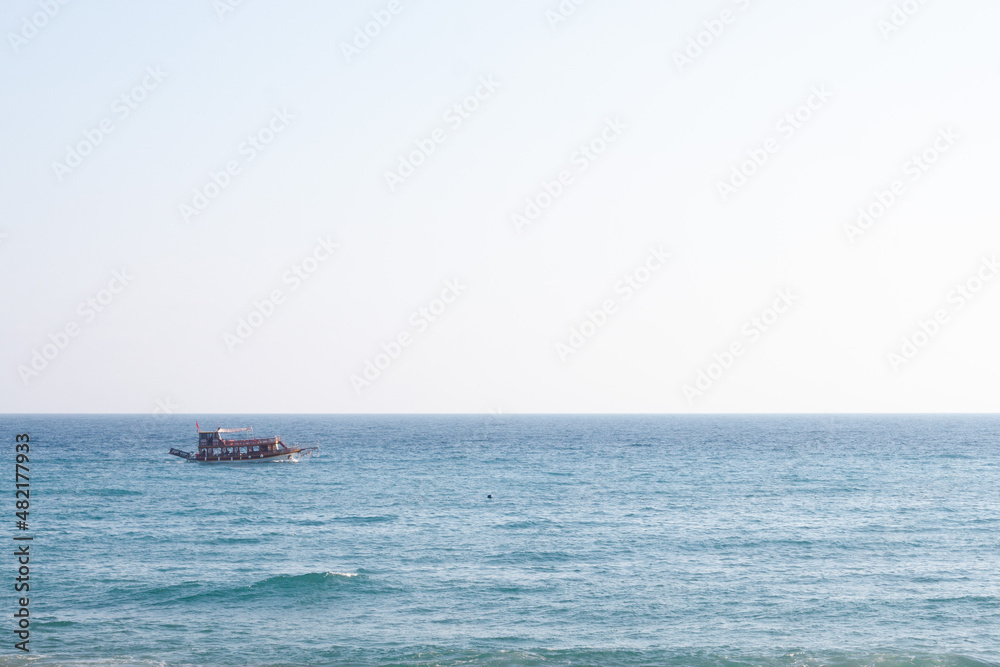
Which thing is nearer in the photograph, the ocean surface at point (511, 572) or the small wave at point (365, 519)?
the ocean surface at point (511, 572)

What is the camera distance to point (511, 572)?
43938 millimetres

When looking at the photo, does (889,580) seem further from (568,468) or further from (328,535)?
(568,468)

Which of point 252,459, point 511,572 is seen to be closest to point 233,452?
point 252,459

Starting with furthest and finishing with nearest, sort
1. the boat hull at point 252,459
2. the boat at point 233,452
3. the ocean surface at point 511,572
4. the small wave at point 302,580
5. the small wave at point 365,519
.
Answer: the boat at point 233,452
the boat hull at point 252,459
the small wave at point 365,519
the small wave at point 302,580
the ocean surface at point 511,572

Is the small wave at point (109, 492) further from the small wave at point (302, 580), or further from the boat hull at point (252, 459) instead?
the small wave at point (302, 580)

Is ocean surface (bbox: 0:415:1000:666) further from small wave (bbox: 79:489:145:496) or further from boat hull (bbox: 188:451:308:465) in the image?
boat hull (bbox: 188:451:308:465)

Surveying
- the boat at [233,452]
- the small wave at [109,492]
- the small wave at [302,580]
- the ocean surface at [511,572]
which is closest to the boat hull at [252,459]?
the boat at [233,452]

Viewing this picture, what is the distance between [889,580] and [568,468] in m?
58.8

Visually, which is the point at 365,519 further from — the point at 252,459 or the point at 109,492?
the point at 252,459

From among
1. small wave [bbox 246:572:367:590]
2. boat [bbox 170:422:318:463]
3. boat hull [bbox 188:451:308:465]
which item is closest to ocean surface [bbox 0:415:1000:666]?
small wave [bbox 246:572:367:590]

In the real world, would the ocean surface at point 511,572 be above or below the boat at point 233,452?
below

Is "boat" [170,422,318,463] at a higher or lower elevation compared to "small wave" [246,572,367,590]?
higher

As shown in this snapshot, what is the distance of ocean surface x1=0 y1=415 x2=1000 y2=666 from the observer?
32.9 m

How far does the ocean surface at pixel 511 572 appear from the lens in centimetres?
3294
